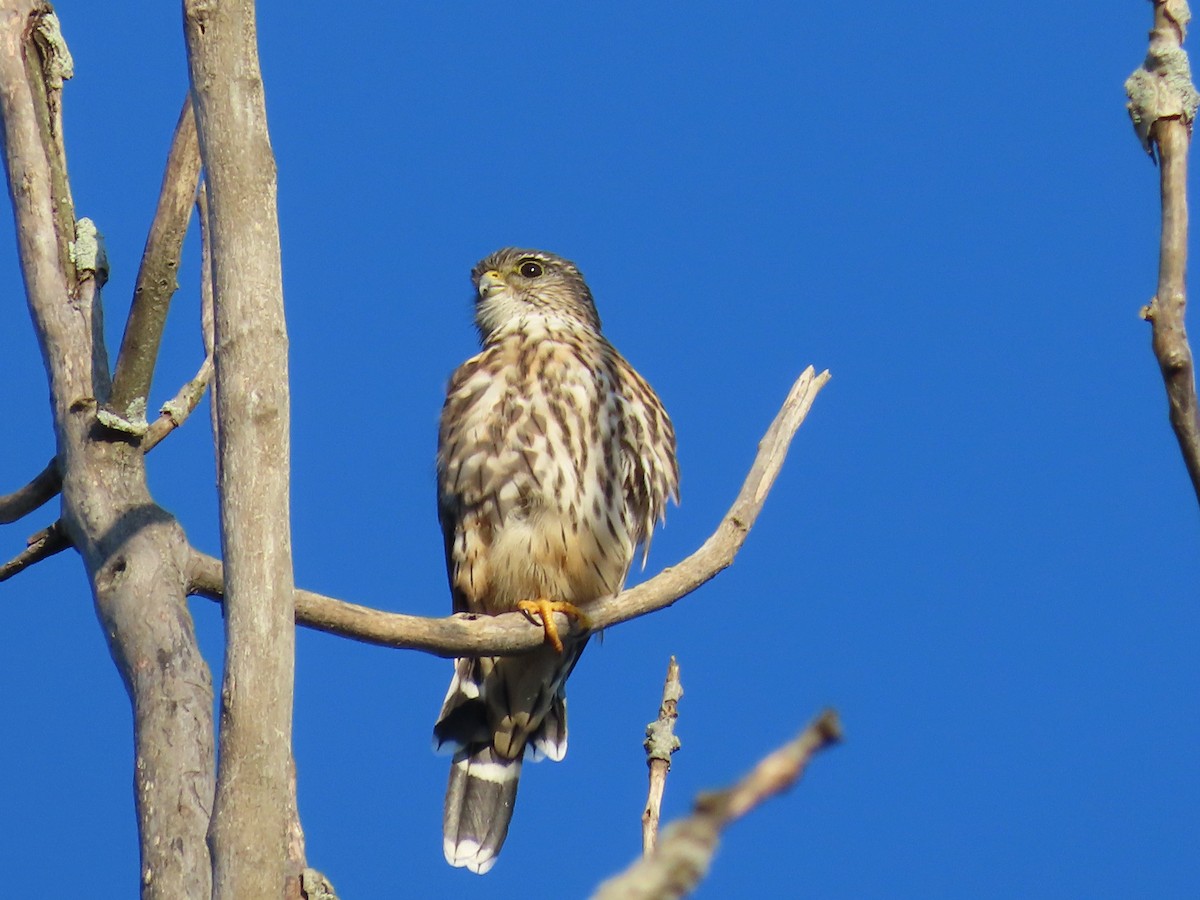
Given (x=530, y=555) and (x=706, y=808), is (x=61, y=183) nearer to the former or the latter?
(x=530, y=555)

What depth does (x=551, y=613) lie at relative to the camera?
4.03 m

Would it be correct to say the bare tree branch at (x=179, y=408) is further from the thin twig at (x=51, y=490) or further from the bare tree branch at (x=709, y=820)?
the bare tree branch at (x=709, y=820)

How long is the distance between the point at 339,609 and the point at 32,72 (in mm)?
1176

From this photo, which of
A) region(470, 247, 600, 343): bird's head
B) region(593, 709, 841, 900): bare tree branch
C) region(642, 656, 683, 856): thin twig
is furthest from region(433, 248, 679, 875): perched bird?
region(593, 709, 841, 900): bare tree branch

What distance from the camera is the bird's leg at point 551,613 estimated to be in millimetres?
3912

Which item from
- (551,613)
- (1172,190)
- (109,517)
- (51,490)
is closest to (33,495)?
(51,490)

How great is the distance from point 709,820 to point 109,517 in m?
2.14

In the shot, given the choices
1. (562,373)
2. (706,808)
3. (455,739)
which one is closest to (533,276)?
(562,373)

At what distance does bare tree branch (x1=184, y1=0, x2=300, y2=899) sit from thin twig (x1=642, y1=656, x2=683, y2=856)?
864mm

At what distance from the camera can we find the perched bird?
4.54m

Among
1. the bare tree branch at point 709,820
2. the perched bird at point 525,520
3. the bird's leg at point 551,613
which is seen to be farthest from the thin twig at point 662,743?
the bare tree branch at point 709,820

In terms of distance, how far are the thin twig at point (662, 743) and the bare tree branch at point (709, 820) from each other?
1.88m

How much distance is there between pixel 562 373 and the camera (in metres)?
4.78

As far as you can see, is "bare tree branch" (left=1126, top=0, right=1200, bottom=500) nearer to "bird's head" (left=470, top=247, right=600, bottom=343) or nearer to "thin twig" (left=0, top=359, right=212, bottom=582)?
"thin twig" (left=0, top=359, right=212, bottom=582)
